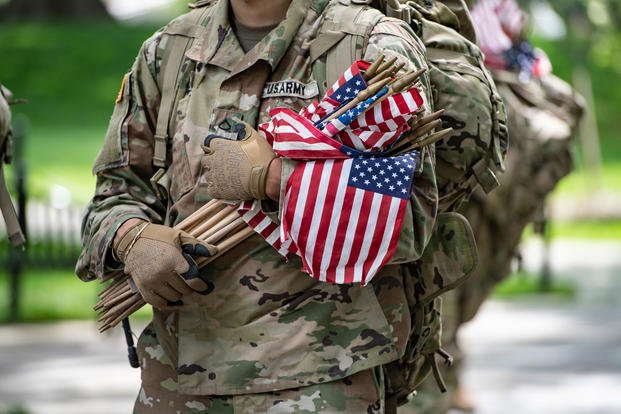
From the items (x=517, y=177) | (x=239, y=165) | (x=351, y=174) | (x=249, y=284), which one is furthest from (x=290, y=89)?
(x=517, y=177)

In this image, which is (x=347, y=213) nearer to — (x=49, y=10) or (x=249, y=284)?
(x=249, y=284)

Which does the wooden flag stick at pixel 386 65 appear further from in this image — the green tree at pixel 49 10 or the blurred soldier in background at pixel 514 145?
the green tree at pixel 49 10

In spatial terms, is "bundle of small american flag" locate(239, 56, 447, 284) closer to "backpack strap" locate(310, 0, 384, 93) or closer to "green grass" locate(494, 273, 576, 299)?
"backpack strap" locate(310, 0, 384, 93)

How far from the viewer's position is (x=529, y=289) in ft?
53.3

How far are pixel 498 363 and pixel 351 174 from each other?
7.88 m

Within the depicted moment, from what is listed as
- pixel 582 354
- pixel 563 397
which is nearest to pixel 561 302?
pixel 582 354

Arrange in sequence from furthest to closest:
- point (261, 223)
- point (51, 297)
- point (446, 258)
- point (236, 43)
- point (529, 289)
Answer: point (529, 289) → point (51, 297) → point (446, 258) → point (236, 43) → point (261, 223)

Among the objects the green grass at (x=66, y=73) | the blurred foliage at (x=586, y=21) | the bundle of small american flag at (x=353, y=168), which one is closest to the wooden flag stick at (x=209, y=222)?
the bundle of small american flag at (x=353, y=168)

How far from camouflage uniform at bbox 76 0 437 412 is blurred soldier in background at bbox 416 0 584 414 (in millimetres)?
3224

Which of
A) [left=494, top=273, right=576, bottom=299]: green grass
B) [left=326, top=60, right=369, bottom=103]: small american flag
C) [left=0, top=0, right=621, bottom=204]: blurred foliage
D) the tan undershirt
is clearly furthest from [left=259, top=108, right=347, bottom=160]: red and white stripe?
[left=0, top=0, right=621, bottom=204]: blurred foliage

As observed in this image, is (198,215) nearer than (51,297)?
Yes

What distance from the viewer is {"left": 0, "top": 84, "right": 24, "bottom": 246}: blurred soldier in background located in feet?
16.7

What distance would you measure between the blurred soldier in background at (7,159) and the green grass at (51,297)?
766cm

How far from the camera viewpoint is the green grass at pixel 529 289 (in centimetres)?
1590
